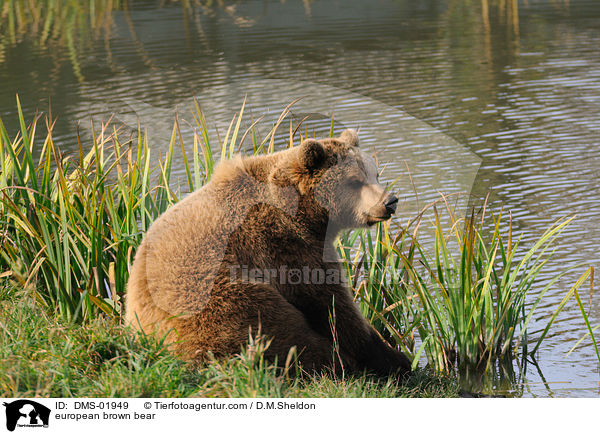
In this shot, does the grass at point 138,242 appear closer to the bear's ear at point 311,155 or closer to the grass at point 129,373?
the grass at point 129,373

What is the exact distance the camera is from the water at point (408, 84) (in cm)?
962

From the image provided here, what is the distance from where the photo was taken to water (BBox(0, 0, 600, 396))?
9.62m

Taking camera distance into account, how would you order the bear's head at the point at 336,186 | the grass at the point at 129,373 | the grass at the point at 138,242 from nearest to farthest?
the grass at the point at 129,373
the bear's head at the point at 336,186
the grass at the point at 138,242

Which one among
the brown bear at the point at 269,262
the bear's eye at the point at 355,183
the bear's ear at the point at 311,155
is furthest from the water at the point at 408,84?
the bear's ear at the point at 311,155

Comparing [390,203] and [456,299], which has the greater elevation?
[390,203]

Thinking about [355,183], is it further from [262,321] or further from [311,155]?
[262,321]

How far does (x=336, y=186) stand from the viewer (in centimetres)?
386

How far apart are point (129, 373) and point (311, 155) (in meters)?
1.41

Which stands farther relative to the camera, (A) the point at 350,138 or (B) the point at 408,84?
(B) the point at 408,84

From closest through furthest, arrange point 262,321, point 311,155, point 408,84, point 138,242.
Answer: point 262,321 → point 311,155 → point 138,242 → point 408,84

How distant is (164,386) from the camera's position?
339cm

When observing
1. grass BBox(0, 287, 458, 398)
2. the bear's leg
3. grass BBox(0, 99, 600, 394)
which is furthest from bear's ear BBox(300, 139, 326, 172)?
grass BBox(0, 99, 600, 394)

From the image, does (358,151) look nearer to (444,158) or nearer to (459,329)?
(459,329)

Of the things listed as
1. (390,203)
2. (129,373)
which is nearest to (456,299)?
(390,203)
